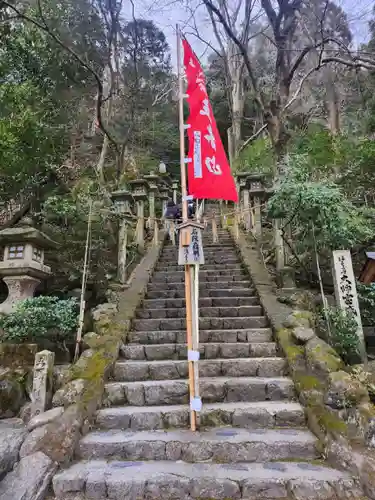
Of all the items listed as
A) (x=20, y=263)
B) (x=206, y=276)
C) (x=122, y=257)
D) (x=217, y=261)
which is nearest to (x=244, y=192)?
(x=217, y=261)

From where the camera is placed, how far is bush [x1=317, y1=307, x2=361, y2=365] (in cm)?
506

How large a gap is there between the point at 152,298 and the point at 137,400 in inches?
118

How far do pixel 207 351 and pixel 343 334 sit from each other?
76.6 inches

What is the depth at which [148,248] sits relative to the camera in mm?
9844

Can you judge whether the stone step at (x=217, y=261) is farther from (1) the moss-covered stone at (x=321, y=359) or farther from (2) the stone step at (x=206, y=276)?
(1) the moss-covered stone at (x=321, y=359)

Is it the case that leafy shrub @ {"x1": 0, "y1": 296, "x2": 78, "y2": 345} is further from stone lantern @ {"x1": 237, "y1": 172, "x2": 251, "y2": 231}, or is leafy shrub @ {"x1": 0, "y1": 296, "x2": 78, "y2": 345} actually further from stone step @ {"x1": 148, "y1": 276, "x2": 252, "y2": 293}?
stone lantern @ {"x1": 237, "y1": 172, "x2": 251, "y2": 231}

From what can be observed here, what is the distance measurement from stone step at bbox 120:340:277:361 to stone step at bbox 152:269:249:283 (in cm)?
279

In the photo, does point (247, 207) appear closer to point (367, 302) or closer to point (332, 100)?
point (367, 302)

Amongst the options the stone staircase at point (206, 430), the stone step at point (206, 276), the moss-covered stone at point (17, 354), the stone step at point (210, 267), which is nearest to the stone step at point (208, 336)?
the stone staircase at point (206, 430)

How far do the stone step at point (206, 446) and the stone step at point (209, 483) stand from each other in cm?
14

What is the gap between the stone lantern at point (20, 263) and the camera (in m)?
6.21

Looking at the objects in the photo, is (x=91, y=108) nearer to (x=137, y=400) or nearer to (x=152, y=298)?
(x=152, y=298)

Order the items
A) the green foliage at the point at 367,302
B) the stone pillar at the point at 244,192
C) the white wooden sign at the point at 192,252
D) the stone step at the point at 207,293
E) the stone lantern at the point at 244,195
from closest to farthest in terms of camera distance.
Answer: the white wooden sign at the point at 192,252 < the green foliage at the point at 367,302 < the stone step at the point at 207,293 < the stone lantern at the point at 244,195 < the stone pillar at the point at 244,192

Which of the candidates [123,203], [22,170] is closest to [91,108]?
[22,170]
